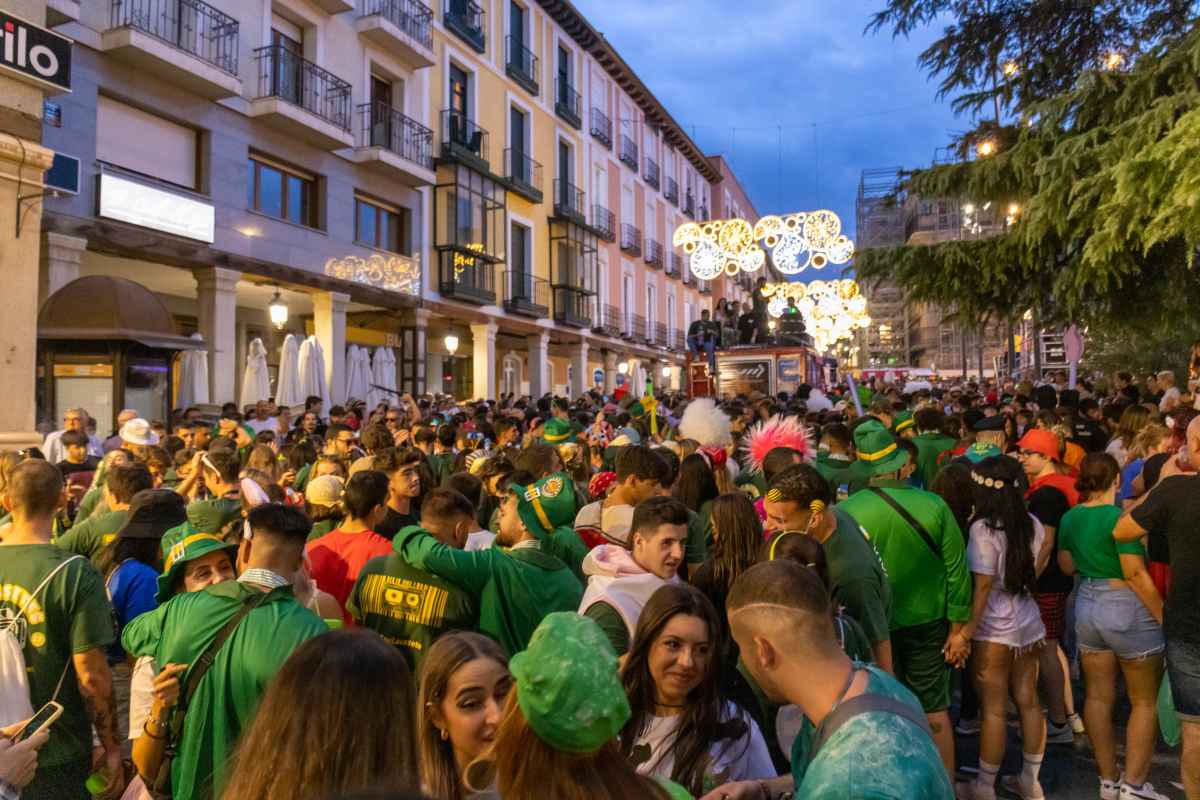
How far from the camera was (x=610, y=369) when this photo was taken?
114 ft

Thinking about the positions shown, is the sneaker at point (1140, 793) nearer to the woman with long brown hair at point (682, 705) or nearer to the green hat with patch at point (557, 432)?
the woman with long brown hair at point (682, 705)

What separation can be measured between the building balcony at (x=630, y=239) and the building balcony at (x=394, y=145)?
1456 cm

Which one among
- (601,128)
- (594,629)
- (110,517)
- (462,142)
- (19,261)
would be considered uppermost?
(601,128)

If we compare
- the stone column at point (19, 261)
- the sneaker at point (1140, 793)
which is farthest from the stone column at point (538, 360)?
the sneaker at point (1140, 793)

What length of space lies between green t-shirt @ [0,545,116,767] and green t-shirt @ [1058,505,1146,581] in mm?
4622

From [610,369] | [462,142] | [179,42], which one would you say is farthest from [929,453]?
[610,369]

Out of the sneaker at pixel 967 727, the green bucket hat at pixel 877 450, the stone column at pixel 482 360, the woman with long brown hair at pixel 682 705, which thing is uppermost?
the stone column at pixel 482 360

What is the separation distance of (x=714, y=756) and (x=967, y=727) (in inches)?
134

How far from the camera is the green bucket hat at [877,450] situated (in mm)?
4523

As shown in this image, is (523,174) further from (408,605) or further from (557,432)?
(408,605)

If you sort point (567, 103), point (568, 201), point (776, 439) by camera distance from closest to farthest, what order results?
1. point (776, 439)
2. point (568, 201)
3. point (567, 103)

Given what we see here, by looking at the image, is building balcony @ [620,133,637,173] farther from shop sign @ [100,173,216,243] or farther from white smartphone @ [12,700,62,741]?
white smartphone @ [12,700,62,741]

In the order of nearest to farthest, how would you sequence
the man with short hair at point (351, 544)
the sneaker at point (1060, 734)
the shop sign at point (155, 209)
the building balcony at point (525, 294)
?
the man with short hair at point (351, 544), the sneaker at point (1060, 734), the shop sign at point (155, 209), the building balcony at point (525, 294)

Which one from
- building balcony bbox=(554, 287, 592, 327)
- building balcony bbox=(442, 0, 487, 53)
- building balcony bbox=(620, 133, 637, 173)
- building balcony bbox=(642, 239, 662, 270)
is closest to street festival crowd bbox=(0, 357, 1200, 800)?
building balcony bbox=(442, 0, 487, 53)
